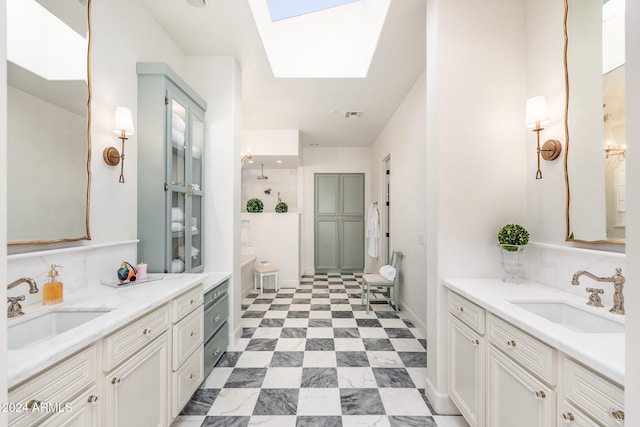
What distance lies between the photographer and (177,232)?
2.27 m

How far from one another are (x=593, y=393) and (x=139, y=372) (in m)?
1.69

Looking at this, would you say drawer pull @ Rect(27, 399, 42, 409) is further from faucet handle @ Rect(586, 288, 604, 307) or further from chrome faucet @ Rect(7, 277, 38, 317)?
faucet handle @ Rect(586, 288, 604, 307)

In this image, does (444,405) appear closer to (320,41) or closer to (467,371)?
(467,371)

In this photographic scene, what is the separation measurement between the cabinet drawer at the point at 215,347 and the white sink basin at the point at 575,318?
205cm

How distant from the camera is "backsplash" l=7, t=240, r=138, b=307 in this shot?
128 cm

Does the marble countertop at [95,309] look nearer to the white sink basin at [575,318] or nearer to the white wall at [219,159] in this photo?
the white wall at [219,159]

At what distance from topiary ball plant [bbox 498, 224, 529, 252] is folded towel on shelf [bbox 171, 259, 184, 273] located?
2273mm

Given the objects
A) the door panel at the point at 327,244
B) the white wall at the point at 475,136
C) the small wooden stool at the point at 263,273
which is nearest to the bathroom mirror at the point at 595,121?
the white wall at the point at 475,136

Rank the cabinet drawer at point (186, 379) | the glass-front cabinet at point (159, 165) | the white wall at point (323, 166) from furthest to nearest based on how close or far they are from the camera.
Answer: the white wall at point (323, 166), the glass-front cabinet at point (159, 165), the cabinet drawer at point (186, 379)

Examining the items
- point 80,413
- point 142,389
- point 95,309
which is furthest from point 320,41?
point 80,413

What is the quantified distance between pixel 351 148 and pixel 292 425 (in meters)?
5.34

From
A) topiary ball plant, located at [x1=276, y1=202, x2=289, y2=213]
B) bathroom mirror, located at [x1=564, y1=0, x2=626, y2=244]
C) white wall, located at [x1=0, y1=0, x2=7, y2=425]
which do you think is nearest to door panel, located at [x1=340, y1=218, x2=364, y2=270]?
topiary ball plant, located at [x1=276, y1=202, x2=289, y2=213]

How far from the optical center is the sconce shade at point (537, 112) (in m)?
1.66

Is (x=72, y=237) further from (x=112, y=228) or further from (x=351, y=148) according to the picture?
(x=351, y=148)
